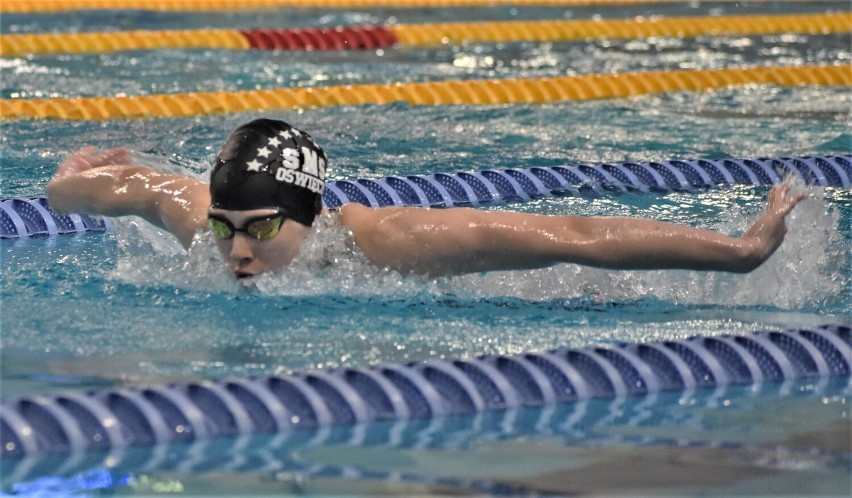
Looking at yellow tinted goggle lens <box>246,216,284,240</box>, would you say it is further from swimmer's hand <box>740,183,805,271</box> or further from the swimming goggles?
swimmer's hand <box>740,183,805,271</box>

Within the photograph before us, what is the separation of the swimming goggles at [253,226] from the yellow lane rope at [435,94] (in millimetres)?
3269

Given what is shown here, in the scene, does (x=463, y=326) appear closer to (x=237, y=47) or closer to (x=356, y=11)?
(x=237, y=47)

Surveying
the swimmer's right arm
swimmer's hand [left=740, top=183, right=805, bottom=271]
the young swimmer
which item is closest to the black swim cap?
the young swimmer

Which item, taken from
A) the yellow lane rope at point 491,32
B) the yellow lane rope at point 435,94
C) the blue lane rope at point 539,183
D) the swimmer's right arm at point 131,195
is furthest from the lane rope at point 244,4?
the swimmer's right arm at point 131,195

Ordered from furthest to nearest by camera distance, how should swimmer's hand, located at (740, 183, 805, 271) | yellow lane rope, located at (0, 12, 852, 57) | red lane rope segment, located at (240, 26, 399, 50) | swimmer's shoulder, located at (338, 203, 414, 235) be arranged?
red lane rope segment, located at (240, 26, 399, 50) → yellow lane rope, located at (0, 12, 852, 57) → swimmer's shoulder, located at (338, 203, 414, 235) → swimmer's hand, located at (740, 183, 805, 271)

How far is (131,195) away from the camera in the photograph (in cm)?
391

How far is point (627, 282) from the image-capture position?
3.96m

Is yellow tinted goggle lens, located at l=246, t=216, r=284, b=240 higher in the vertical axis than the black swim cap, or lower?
lower

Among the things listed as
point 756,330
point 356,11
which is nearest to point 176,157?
point 756,330

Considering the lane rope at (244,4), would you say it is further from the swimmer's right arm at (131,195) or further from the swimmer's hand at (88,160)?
the swimmer's right arm at (131,195)

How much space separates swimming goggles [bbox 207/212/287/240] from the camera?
11.3ft

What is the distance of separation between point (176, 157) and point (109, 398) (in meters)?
3.00

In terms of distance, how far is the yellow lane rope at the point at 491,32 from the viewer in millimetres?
8742

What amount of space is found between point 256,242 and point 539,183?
84.9 inches
